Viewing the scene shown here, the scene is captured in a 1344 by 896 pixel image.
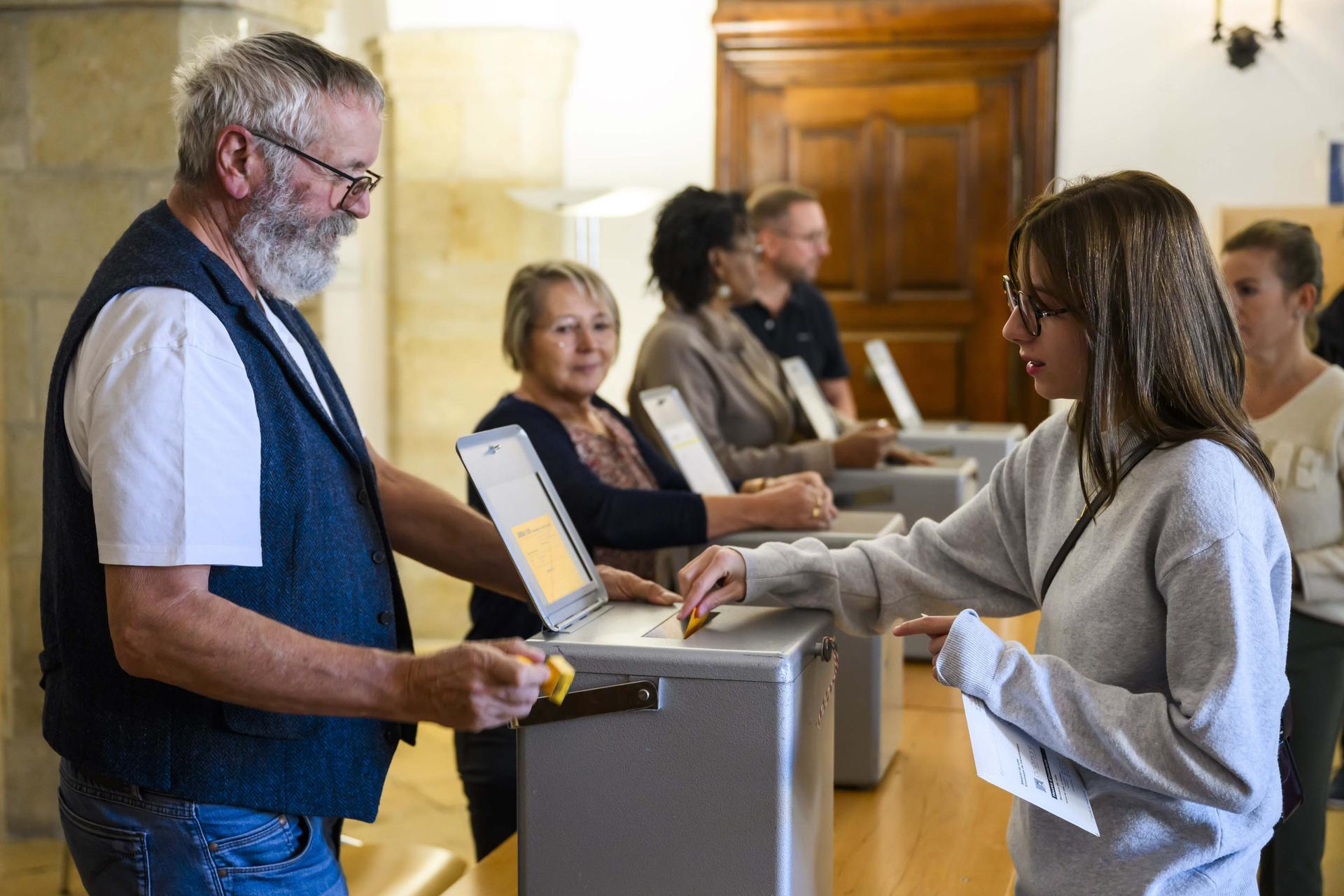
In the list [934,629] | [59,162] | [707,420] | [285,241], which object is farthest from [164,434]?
[59,162]

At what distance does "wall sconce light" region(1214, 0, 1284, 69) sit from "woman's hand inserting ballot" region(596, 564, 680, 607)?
4517 mm

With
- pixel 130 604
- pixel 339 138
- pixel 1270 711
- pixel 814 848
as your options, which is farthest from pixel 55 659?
pixel 1270 711

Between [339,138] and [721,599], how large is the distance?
63 cm

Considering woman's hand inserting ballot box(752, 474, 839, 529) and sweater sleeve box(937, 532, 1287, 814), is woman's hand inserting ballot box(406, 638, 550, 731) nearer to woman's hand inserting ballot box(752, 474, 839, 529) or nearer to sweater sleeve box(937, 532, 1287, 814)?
sweater sleeve box(937, 532, 1287, 814)

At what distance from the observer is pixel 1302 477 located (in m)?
2.08

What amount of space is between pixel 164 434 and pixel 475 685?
35 cm

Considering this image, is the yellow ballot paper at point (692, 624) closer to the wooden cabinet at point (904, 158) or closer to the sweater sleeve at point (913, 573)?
the sweater sleeve at point (913, 573)

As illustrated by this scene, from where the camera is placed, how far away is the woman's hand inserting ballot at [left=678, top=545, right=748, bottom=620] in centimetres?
138

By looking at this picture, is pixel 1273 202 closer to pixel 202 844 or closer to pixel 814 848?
pixel 814 848

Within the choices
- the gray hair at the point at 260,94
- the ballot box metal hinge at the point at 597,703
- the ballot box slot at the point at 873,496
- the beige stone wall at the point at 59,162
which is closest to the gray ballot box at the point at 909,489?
the ballot box slot at the point at 873,496

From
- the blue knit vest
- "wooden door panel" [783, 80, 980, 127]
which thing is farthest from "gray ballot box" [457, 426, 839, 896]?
"wooden door panel" [783, 80, 980, 127]

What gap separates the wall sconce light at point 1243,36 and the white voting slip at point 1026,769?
4.67 m

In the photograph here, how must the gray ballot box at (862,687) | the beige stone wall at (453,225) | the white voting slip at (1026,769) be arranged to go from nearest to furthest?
the white voting slip at (1026,769)
the gray ballot box at (862,687)
the beige stone wall at (453,225)

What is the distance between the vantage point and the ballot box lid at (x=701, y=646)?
1.19 meters
